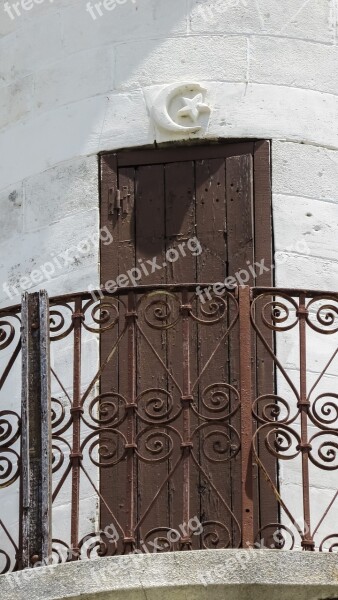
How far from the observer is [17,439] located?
37.9ft

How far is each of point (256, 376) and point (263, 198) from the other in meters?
1.06

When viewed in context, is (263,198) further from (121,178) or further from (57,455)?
(57,455)

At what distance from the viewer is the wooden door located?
436 inches

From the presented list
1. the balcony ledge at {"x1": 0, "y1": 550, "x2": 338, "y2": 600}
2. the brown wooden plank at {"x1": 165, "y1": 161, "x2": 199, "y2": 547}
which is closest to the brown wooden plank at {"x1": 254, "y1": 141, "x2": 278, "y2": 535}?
the brown wooden plank at {"x1": 165, "y1": 161, "x2": 199, "y2": 547}

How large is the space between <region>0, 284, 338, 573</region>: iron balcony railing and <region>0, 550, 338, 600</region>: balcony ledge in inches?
11.0

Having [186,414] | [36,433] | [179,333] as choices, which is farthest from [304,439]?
[179,333]

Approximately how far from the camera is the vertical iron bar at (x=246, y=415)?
34.7 feet

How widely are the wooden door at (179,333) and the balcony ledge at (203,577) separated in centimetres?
51

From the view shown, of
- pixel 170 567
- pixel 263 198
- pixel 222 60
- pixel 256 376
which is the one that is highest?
pixel 222 60

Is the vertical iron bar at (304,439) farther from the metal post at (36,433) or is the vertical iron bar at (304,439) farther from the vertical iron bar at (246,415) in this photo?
the metal post at (36,433)

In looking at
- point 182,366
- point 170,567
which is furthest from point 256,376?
point 170,567

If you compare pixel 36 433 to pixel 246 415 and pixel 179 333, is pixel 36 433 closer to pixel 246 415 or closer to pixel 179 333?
pixel 246 415

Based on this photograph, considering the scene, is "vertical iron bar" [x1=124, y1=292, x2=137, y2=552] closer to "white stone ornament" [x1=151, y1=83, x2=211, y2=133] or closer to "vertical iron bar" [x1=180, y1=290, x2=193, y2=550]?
"vertical iron bar" [x1=180, y1=290, x2=193, y2=550]

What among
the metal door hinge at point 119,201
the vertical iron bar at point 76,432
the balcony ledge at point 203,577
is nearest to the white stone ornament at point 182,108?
the metal door hinge at point 119,201
